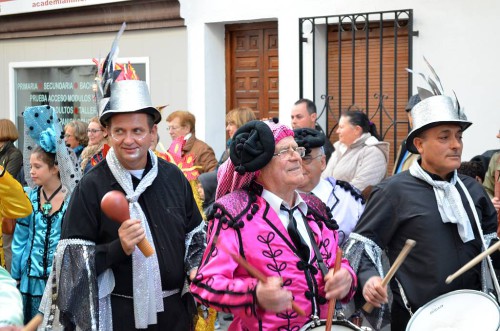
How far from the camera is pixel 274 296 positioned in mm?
3506

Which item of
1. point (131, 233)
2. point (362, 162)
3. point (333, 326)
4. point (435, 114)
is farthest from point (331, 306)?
point (362, 162)

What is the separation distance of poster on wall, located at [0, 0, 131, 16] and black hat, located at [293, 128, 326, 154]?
8.23m

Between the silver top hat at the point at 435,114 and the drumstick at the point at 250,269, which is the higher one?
the silver top hat at the point at 435,114

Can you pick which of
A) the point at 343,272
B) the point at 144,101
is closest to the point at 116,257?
the point at 144,101

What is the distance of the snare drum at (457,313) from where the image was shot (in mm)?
3961

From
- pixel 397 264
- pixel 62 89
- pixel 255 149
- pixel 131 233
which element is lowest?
pixel 397 264

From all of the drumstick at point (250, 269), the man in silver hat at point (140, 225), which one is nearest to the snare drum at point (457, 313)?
the drumstick at point (250, 269)

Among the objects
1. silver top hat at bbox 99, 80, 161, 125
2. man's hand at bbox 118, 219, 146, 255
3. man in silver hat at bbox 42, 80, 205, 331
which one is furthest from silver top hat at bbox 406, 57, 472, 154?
man's hand at bbox 118, 219, 146, 255

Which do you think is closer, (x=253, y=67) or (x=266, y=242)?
(x=266, y=242)

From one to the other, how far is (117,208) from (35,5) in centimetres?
1137

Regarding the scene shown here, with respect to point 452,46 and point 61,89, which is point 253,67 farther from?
point 61,89

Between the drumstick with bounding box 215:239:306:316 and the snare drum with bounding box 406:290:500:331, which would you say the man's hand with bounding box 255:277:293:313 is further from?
the snare drum with bounding box 406:290:500:331

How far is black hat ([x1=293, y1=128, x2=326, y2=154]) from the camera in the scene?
17.6 ft

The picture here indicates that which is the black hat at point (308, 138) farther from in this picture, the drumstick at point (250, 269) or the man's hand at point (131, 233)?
the drumstick at point (250, 269)
